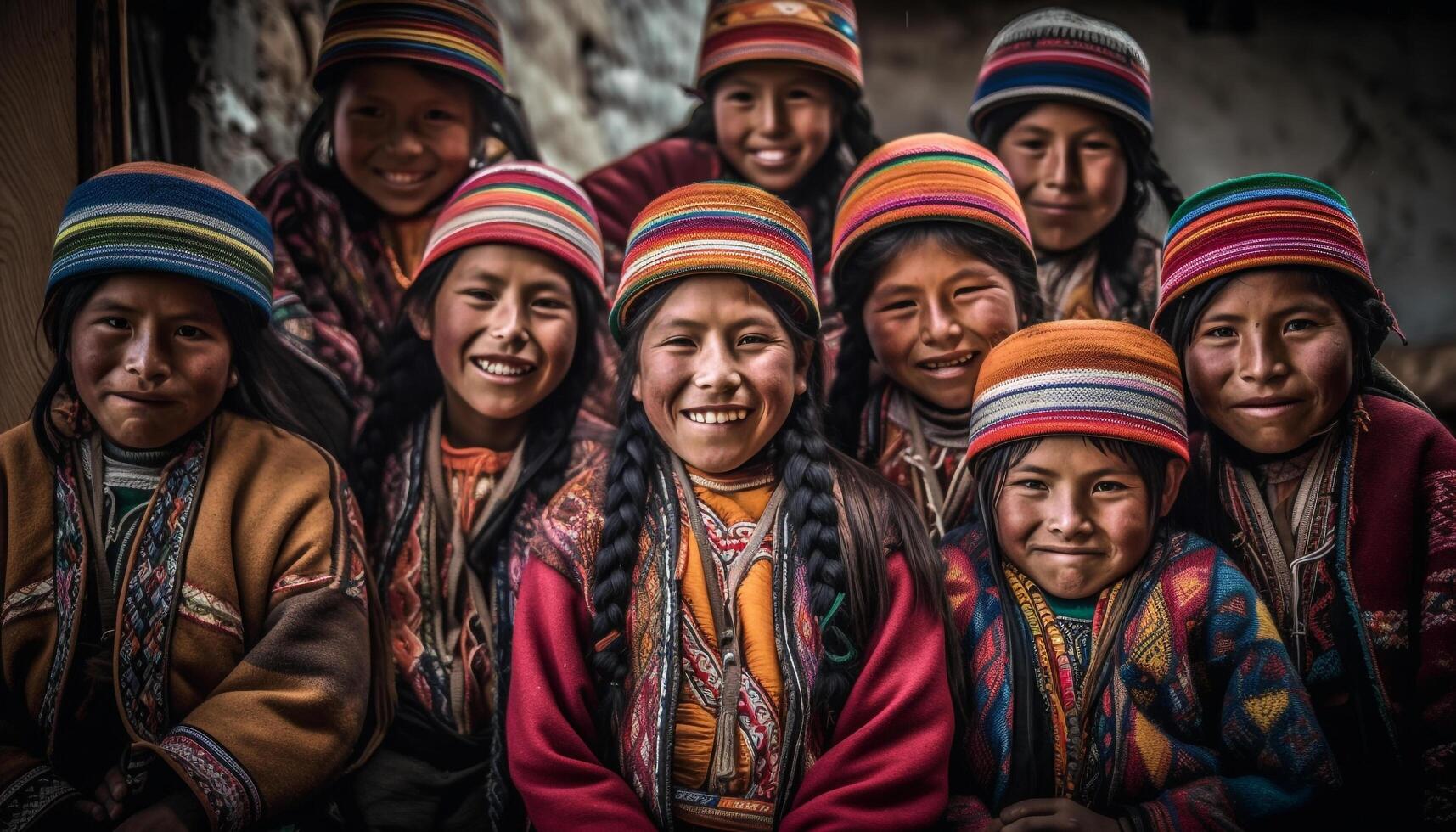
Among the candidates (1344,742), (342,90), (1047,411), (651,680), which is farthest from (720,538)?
(342,90)

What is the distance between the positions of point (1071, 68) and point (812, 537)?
5.45ft

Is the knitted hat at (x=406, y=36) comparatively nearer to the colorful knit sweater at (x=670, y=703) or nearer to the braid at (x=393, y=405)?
the braid at (x=393, y=405)

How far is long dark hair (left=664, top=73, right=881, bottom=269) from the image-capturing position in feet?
13.5

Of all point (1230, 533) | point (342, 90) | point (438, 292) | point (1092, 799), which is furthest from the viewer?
point (342, 90)

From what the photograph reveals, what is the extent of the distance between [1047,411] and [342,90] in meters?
2.24

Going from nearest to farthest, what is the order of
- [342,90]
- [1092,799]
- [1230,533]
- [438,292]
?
[1092,799] < [1230,533] < [438,292] < [342,90]

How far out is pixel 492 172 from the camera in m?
3.76

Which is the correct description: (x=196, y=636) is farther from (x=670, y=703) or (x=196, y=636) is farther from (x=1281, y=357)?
(x=1281, y=357)

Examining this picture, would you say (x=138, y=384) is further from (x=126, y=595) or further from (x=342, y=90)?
(x=342, y=90)

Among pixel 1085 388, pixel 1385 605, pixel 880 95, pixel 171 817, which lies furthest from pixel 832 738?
pixel 880 95

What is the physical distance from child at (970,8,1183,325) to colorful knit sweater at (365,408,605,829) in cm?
147

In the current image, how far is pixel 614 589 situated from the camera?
3104 millimetres

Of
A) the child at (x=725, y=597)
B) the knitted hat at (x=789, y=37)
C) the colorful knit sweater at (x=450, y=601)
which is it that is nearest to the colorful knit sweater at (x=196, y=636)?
the colorful knit sweater at (x=450, y=601)

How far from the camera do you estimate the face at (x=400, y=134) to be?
3.87m
